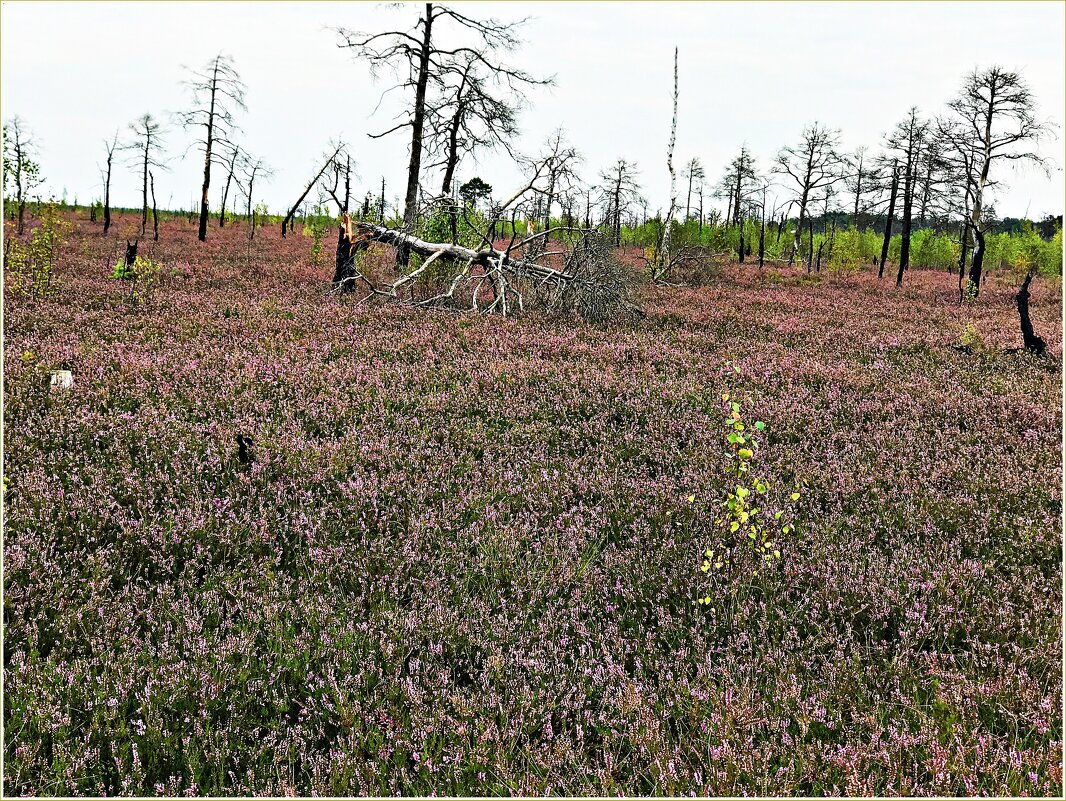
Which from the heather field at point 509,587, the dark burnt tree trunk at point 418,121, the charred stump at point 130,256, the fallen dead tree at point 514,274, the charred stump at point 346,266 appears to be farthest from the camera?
the dark burnt tree trunk at point 418,121

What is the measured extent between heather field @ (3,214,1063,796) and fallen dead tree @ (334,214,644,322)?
5.67 meters

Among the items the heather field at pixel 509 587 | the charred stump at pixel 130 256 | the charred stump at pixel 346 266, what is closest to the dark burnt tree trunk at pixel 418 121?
the charred stump at pixel 346 266

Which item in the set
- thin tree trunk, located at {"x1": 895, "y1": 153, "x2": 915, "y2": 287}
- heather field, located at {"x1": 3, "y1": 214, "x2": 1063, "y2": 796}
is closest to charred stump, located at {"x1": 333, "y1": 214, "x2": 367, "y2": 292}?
heather field, located at {"x1": 3, "y1": 214, "x2": 1063, "y2": 796}

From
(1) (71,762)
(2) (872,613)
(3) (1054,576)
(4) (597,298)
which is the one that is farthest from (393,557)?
(4) (597,298)

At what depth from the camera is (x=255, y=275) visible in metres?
17.5

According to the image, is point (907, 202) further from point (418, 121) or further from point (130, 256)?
point (130, 256)

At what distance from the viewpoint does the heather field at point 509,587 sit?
2590 mm

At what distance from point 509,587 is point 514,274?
38.0 feet

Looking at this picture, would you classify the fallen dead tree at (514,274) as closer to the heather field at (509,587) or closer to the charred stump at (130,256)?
the charred stump at (130,256)

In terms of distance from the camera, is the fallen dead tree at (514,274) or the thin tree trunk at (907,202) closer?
the fallen dead tree at (514,274)

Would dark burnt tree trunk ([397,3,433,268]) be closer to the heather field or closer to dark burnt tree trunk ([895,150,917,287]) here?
the heather field

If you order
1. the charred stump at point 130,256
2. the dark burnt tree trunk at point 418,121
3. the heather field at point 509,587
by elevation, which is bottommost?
the heather field at point 509,587

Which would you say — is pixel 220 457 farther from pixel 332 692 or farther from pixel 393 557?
pixel 332 692

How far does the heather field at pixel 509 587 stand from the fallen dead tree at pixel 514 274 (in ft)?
18.6
